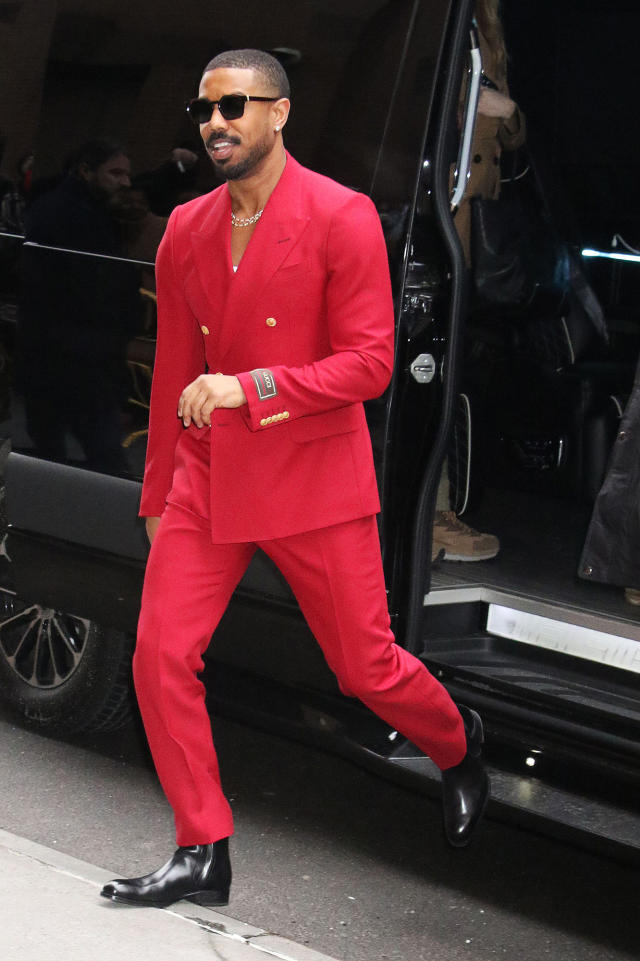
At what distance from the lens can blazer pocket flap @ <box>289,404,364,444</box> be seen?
9.87ft

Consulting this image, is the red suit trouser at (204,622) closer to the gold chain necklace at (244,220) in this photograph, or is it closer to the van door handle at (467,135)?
the gold chain necklace at (244,220)

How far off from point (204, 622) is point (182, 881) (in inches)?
20.9

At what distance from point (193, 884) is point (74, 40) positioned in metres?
2.13

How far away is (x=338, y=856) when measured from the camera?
12.5 feet

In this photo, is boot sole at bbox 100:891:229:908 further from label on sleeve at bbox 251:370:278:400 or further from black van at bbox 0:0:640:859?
label on sleeve at bbox 251:370:278:400

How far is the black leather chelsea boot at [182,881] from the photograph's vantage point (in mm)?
3117

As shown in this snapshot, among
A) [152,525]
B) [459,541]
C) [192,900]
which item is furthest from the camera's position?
[459,541]

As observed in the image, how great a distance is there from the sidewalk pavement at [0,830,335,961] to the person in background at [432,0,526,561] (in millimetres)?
1412

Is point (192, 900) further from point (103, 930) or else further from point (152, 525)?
point (152, 525)

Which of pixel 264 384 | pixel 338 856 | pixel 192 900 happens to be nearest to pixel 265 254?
pixel 264 384

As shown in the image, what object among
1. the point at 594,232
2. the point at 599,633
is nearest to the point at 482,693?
the point at 599,633

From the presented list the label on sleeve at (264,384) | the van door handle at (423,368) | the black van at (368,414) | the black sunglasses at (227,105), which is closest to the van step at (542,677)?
the black van at (368,414)

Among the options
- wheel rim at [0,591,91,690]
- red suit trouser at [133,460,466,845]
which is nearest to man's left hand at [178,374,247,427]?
red suit trouser at [133,460,466,845]

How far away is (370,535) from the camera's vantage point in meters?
3.13
